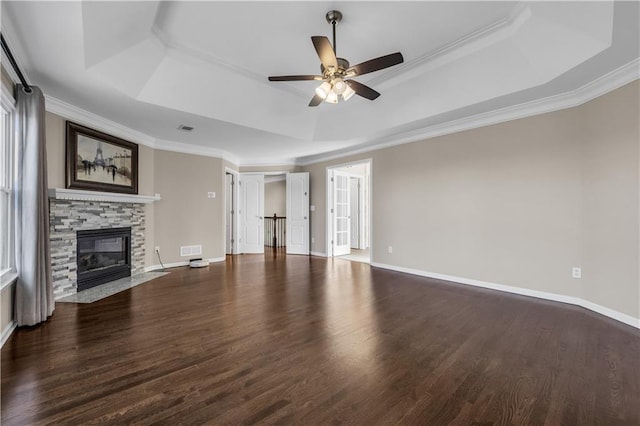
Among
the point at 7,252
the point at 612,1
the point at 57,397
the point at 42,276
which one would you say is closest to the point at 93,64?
the point at 7,252

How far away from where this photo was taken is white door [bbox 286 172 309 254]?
734 centimetres

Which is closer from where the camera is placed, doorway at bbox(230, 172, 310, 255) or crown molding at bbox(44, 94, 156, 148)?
crown molding at bbox(44, 94, 156, 148)

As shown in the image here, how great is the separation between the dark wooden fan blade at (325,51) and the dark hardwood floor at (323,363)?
97.3 inches

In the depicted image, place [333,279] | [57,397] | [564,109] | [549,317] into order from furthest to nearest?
1. [333,279]
2. [564,109]
3. [549,317]
4. [57,397]

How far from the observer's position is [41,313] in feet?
9.44

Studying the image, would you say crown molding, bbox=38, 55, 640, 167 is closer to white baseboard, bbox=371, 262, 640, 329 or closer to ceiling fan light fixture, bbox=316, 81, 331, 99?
white baseboard, bbox=371, 262, 640, 329

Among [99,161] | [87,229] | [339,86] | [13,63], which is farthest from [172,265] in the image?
[339,86]

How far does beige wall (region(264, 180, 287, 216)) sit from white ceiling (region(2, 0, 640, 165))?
5.34 metres

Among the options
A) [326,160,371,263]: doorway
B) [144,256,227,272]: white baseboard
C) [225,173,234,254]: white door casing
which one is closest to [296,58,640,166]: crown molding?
[326,160,371,263]: doorway

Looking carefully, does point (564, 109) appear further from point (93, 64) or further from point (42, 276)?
point (42, 276)

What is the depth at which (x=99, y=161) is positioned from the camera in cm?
436

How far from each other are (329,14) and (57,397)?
3540 millimetres

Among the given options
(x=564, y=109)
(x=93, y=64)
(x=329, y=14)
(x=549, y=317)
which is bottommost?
(x=549, y=317)

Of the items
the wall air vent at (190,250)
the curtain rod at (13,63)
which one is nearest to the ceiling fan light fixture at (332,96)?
the curtain rod at (13,63)
